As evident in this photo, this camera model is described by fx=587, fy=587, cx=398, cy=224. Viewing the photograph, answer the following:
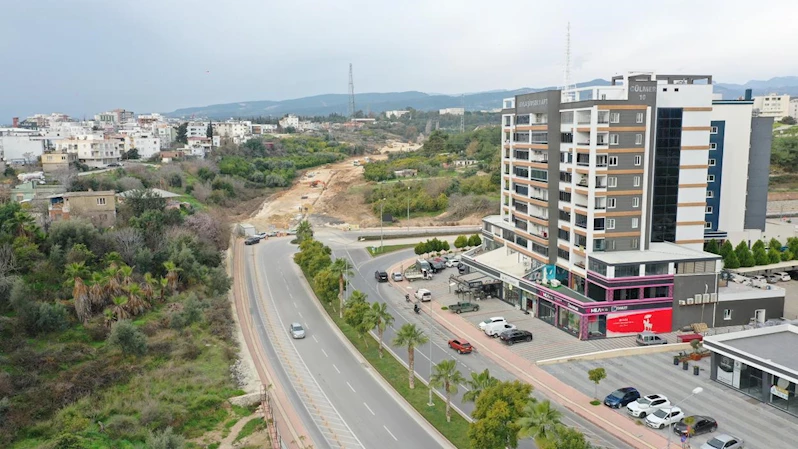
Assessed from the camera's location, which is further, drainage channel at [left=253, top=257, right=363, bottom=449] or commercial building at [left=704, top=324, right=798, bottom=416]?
commercial building at [left=704, top=324, right=798, bottom=416]

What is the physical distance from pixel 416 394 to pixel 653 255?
22319 mm

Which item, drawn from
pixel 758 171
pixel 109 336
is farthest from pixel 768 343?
pixel 109 336

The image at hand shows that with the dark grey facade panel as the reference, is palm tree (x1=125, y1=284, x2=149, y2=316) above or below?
below

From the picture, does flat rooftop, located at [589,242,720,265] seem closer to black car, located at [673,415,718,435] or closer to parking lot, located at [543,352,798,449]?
parking lot, located at [543,352,798,449]

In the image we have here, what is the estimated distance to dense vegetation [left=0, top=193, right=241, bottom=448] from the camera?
105 feet

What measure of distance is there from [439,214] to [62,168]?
64205 millimetres

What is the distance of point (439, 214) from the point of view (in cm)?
10562

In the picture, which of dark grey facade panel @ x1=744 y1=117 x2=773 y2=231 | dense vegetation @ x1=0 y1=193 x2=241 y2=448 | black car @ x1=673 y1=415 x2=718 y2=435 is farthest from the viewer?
dark grey facade panel @ x1=744 y1=117 x2=773 y2=231

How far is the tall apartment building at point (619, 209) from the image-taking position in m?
44.3

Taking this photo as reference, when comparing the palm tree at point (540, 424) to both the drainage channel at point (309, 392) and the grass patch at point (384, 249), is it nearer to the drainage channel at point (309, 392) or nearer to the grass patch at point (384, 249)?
the drainage channel at point (309, 392)

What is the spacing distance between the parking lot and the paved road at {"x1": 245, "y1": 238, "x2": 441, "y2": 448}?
12.0m

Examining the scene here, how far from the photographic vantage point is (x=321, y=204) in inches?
4510

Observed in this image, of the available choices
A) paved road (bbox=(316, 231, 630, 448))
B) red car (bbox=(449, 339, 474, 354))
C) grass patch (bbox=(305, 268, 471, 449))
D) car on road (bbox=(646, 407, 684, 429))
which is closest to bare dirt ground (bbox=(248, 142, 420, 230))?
paved road (bbox=(316, 231, 630, 448))

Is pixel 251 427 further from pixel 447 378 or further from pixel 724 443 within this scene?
pixel 724 443
